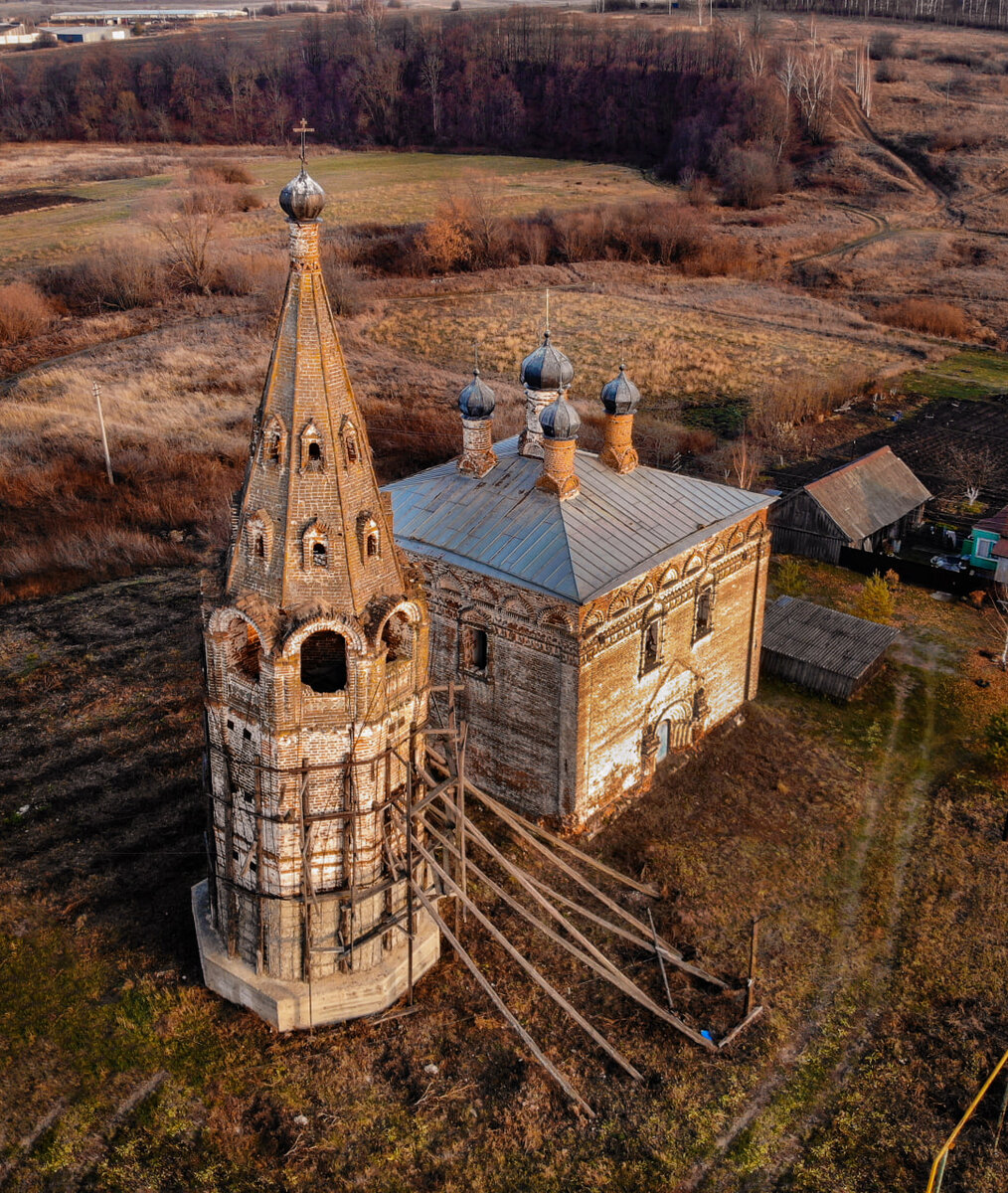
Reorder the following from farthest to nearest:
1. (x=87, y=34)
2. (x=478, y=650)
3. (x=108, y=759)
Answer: (x=87, y=34) < (x=108, y=759) < (x=478, y=650)

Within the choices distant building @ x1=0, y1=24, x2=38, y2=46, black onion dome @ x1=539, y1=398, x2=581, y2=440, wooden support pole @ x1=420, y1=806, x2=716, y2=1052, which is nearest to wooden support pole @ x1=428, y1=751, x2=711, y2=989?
wooden support pole @ x1=420, y1=806, x2=716, y2=1052

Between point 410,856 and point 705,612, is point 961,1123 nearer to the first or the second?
point 410,856

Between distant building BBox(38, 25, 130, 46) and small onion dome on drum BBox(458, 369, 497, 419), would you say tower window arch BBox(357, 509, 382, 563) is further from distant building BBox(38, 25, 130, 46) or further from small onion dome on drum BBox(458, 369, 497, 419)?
distant building BBox(38, 25, 130, 46)

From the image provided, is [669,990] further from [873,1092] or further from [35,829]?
[35,829]

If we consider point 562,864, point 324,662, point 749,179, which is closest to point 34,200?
point 749,179

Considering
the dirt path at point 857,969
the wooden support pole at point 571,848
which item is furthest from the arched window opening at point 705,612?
the wooden support pole at point 571,848

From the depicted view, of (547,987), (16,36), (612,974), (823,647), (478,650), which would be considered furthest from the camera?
(16,36)
